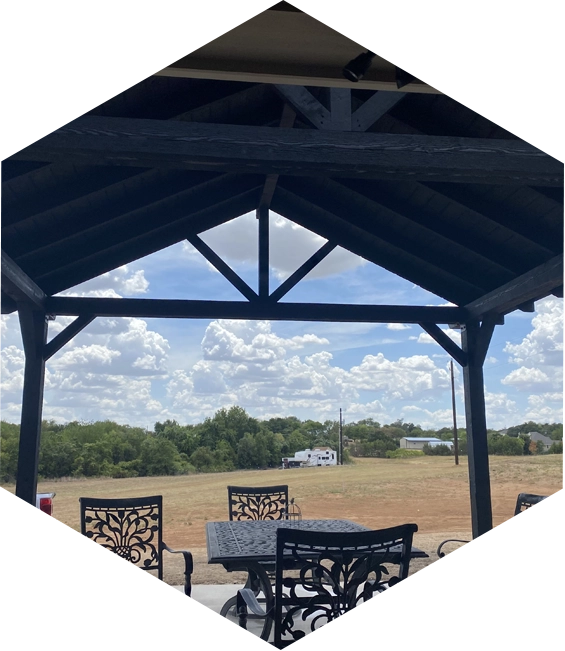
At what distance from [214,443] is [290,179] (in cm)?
1371

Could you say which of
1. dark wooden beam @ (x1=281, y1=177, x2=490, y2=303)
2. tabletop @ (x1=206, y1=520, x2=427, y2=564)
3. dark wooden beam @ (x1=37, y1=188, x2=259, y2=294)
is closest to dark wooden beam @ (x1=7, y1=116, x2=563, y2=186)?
tabletop @ (x1=206, y1=520, x2=427, y2=564)

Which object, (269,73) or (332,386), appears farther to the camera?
(332,386)

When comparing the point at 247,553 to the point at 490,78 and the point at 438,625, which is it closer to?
the point at 438,625

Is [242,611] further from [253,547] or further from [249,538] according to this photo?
[249,538]

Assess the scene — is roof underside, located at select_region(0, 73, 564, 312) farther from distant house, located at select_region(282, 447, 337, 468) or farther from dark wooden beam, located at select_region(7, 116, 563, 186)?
distant house, located at select_region(282, 447, 337, 468)

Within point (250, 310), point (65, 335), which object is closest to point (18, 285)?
point (65, 335)

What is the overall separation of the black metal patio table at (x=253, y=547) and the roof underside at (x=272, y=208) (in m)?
2.21

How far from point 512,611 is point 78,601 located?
2.31 ft

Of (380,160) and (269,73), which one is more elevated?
(269,73)

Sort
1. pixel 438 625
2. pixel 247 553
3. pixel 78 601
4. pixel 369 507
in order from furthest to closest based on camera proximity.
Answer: pixel 369 507 < pixel 247 553 < pixel 438 625 < pixel 78 601

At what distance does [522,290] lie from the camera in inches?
173

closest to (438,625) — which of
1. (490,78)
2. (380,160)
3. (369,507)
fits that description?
(490,78)

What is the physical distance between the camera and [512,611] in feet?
3.27

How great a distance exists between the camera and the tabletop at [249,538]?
8.95ft
